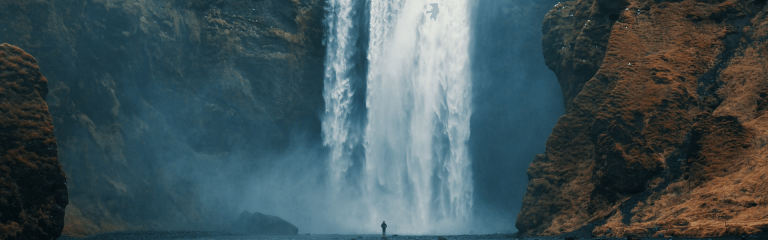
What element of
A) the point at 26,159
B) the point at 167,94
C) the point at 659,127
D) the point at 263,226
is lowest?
the point at 263,226

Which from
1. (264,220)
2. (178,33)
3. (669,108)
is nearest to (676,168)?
(669,108)

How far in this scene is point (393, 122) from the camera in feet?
147

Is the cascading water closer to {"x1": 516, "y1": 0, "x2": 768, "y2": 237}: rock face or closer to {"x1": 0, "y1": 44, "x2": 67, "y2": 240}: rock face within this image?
{"x1": 516, "y1": 0, "x2": 768, "y2": 237}: rock face

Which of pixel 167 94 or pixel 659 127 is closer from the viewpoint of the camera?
pixel 659 127

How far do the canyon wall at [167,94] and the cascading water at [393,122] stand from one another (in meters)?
2.36

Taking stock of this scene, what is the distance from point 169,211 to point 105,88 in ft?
30.4

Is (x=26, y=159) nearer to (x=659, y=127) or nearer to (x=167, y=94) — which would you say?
(x=659, y=127)

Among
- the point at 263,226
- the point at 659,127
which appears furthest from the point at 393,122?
the point at 659,127

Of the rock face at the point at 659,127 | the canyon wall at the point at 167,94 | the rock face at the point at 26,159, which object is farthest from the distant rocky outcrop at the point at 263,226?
the rock face at the point at 26,159

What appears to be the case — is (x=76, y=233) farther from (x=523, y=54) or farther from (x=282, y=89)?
(x=523, y=54)

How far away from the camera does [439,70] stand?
4538cm

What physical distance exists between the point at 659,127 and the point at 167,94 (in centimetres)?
3224

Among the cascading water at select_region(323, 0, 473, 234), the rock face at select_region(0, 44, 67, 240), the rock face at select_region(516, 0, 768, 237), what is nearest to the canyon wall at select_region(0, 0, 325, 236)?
the cascading water at select_region(323, 0, 473, 234)

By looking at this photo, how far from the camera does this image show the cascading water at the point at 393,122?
42.2 metres
